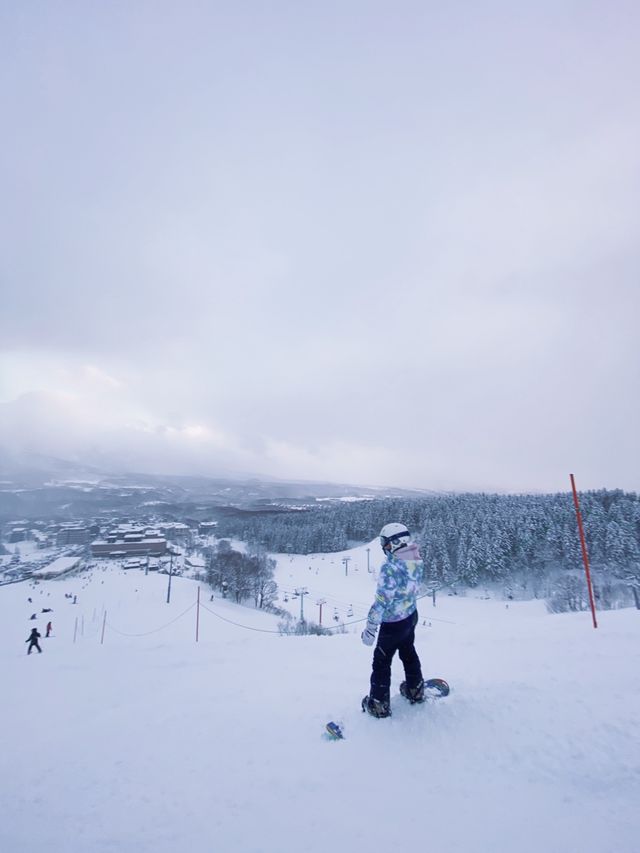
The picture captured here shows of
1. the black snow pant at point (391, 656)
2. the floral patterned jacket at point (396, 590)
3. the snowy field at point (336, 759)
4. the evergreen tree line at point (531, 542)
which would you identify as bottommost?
the evergreen tree line at point (531, 542)

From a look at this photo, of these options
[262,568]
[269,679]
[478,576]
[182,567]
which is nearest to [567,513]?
[478,576]

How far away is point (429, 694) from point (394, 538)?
2.48m

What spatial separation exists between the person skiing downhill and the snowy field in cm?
30

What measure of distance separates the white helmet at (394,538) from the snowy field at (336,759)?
237cm

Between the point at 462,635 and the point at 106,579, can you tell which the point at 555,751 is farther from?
the point at 106,579

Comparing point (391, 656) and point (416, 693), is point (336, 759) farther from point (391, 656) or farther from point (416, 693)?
point (416, 693)

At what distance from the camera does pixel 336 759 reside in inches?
192

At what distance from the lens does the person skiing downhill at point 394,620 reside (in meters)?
5.82

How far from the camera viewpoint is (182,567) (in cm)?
10469

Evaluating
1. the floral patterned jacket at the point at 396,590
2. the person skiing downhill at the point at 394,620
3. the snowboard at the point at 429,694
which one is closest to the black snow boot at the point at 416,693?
the person skiing downhill at the point at 394,620

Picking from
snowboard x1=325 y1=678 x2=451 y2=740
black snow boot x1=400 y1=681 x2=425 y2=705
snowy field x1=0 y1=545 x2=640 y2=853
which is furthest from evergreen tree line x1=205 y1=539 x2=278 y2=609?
black snow boot x1=400 y1=681 x2=425 y2=705

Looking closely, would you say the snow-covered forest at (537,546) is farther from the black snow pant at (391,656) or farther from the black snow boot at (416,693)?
the black snow pant at (391,656)

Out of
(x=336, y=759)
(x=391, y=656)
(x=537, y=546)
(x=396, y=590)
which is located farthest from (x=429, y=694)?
(x=537, y=546)

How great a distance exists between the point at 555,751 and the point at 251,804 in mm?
3670
